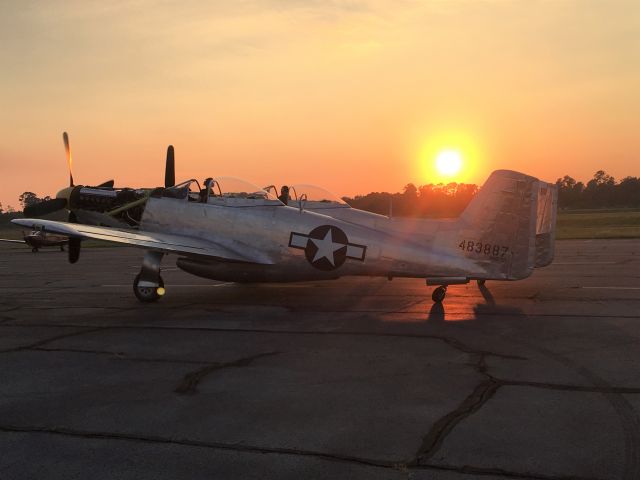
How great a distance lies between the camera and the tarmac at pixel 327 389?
165 inches

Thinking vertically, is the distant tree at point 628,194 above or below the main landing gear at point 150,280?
above

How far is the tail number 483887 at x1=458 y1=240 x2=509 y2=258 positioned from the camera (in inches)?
420

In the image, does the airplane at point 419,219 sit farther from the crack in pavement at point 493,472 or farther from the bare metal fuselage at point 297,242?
the crack in pavement at point 493,472

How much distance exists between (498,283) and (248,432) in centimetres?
1119

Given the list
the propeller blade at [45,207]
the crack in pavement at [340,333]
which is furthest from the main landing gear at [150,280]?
the propeller blade at [45,207]

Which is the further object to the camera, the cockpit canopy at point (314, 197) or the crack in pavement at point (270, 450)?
the cockpit canopy at point (314, 197)

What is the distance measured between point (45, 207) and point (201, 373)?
404 inches

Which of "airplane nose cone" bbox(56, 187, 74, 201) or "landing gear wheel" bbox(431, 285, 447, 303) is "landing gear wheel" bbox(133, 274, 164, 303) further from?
"landing gear wheel" bbox(431, 285, 447, 303)

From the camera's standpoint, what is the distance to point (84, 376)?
6664 mm

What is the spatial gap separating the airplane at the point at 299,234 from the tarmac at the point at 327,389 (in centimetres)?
81

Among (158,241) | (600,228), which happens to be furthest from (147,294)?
(600,228)

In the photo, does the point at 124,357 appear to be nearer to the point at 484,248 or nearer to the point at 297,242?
the point at 297,242

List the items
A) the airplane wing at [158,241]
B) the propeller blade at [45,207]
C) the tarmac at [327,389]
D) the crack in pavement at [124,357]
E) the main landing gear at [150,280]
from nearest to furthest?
the tarmac at [327,389], the crack in pavement at [124,357], the airplane wing at [158,241], the main landing gear at [150,280], the propeller blade at [45,207]

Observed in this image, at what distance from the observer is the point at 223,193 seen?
12789mm
